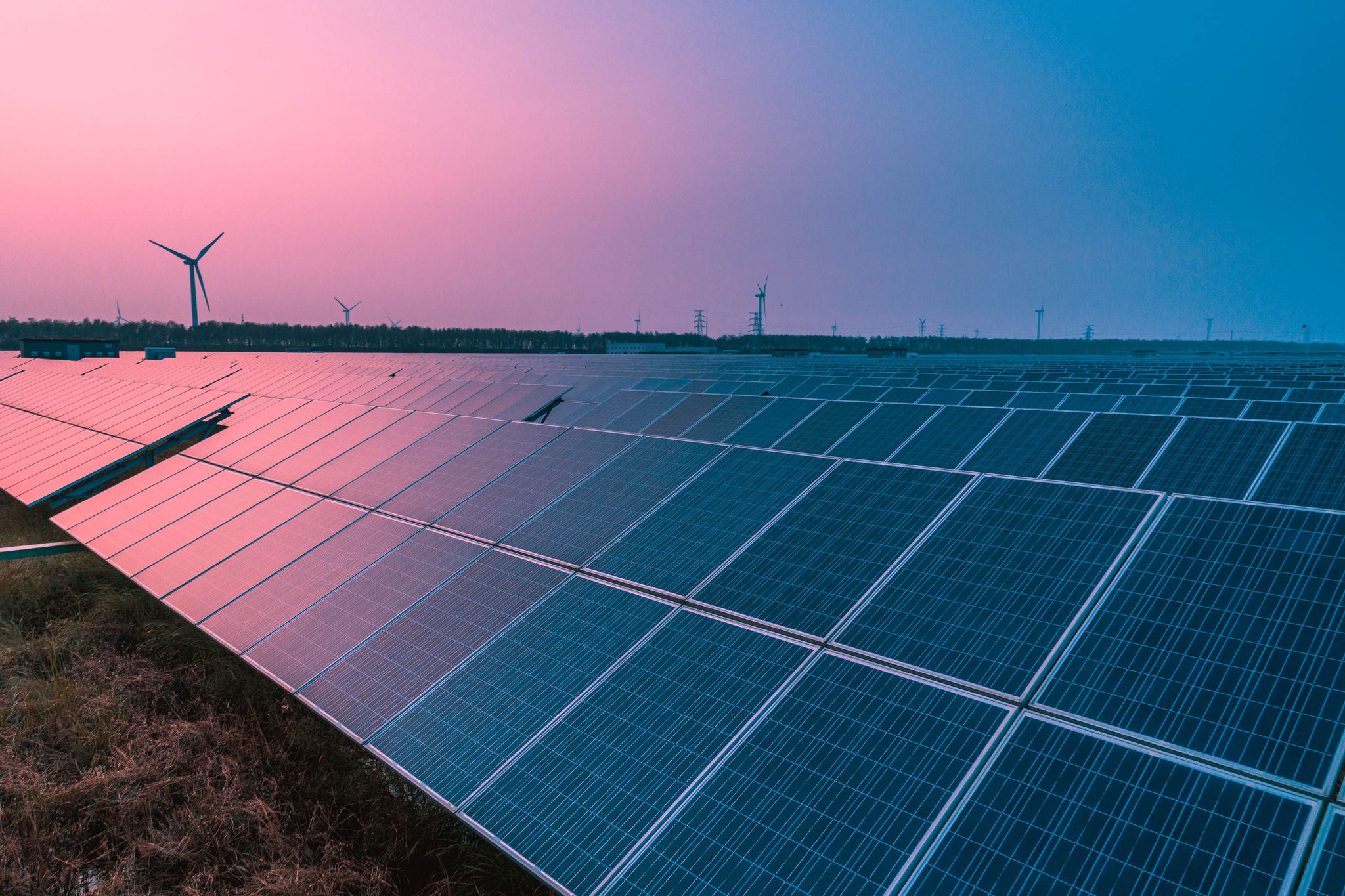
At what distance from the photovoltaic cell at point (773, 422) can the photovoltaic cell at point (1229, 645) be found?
601 centimetres

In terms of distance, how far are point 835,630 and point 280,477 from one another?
11735mm

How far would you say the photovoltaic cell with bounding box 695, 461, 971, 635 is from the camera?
6.52 metres

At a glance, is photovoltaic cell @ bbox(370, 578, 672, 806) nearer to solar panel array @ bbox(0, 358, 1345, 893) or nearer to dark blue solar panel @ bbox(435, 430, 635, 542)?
solar panel array @ bbox(0, 358, 1345, 893)

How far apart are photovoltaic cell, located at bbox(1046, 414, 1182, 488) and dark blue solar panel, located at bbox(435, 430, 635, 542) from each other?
614 centimetres

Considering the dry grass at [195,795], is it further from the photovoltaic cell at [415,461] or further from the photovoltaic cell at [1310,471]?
the photovoltaic cell at [1310,471]

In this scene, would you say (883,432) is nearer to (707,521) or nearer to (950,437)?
(950,437)

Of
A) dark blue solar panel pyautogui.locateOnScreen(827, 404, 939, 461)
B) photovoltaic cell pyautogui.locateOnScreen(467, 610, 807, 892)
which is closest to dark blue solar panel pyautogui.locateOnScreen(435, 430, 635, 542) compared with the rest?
dark blue solar panel pyautogui.locateOnScreen(827, 404, 939, 461)

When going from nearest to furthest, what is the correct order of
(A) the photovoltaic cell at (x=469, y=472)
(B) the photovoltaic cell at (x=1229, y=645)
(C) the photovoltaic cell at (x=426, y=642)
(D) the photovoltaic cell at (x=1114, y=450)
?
(B) the photovoltaic cell at (x=1229, y=645) < (C) the photovoltaic cell at (x=426, y=642) < (D) the photovoltaic cell at (x=1114, y=450) < (A) the photovoltaic cell at (x=469, y=472)

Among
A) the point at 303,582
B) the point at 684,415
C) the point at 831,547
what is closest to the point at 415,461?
the point at 303,582

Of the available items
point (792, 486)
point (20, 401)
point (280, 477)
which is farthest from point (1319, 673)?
point (20, 401)

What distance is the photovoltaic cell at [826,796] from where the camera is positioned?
13.9ft

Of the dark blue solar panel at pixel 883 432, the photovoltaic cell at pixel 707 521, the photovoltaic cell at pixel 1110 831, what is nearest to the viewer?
the photovoltaic cell at pixel 1110 831

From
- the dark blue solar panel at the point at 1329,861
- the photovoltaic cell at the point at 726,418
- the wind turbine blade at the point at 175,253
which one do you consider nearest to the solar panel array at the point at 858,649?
the dark blue solar panel at the point at 1329,861

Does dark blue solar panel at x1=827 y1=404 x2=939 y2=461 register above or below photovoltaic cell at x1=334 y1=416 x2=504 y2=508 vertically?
above
